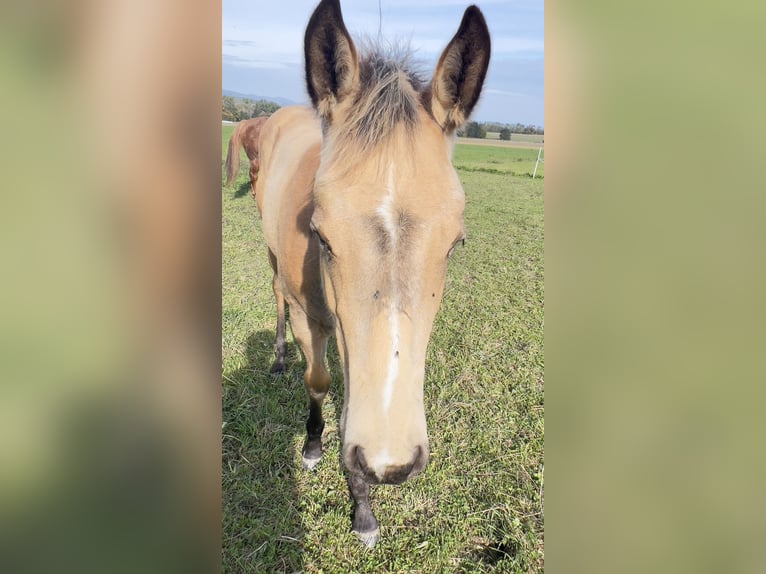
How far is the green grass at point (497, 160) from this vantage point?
2147cm

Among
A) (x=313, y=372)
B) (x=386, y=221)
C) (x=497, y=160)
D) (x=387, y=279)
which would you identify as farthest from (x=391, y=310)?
(x=497, y=160)

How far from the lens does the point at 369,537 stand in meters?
2.43

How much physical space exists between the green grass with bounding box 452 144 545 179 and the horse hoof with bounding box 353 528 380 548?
54.2 ft

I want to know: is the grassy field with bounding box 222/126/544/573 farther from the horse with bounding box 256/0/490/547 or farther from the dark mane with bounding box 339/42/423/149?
the dark mane with bounding box 339/42/423/149

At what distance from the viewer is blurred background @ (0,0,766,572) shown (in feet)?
1.48

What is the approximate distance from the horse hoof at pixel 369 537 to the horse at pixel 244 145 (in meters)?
5.77

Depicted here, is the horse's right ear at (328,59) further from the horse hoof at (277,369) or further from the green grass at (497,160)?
the green grass at (497,160)

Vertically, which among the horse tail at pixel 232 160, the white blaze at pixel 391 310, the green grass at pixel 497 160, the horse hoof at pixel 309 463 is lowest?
the horse hoof at pixel 309 463

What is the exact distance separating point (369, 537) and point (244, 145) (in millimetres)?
6905

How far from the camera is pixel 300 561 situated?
2309mm
